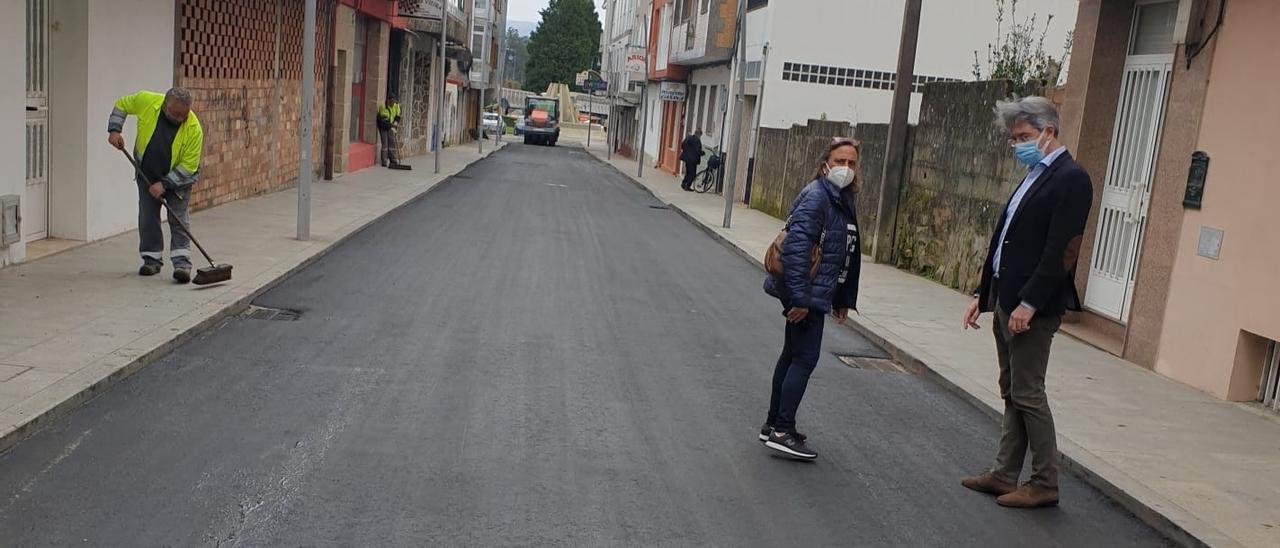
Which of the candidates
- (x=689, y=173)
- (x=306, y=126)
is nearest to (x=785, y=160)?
(x=689, y=173)

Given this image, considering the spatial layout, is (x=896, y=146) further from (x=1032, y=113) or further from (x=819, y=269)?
(x=1032, y=113)

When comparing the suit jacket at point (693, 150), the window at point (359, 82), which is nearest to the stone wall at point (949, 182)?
the suit jacket at point (693, 150)

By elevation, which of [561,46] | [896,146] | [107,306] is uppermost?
[561,46]

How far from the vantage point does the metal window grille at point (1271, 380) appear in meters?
8.18

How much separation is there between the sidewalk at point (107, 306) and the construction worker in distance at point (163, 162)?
26 centimetres

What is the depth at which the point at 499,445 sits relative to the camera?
19.4 ft

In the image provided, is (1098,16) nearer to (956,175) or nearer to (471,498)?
(956,175)

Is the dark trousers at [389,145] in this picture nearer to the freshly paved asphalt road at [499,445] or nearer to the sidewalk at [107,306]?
the sidewalk at [107,306]

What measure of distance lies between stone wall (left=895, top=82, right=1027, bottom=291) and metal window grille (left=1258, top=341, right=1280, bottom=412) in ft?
14.1

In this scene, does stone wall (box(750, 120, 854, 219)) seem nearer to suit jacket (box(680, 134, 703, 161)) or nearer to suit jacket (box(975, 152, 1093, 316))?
suit jacket (box(680, 134, 703, 161))

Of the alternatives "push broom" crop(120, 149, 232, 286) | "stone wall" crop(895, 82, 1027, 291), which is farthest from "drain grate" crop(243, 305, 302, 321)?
"stone wall" crop(895, 82, 1027, 291)

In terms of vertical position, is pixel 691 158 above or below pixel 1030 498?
above

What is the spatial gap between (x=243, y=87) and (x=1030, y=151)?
46.4 ft

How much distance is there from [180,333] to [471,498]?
11.6 ft
